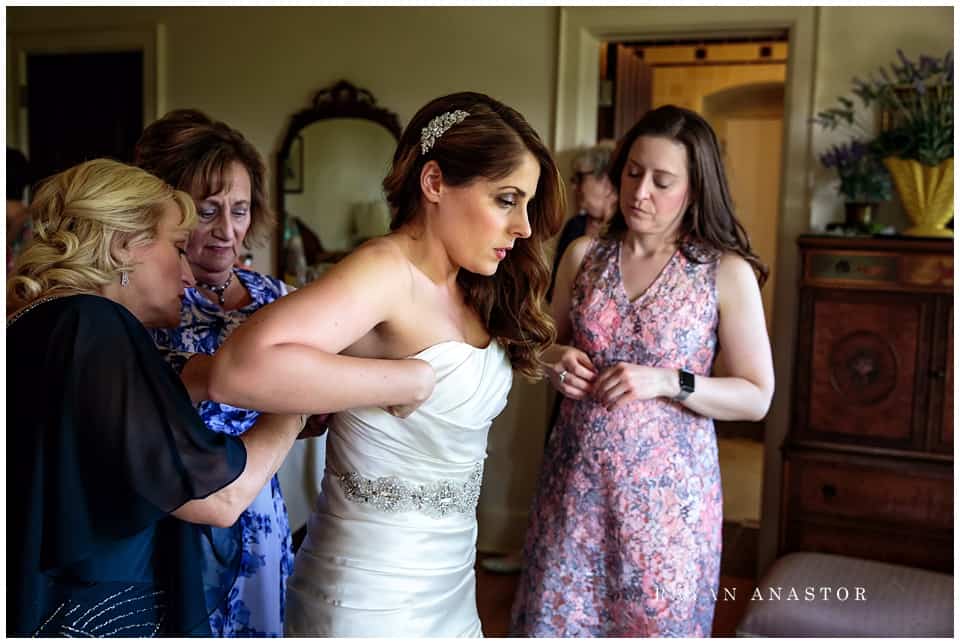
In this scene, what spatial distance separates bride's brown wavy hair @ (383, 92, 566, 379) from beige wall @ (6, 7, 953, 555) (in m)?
2.56

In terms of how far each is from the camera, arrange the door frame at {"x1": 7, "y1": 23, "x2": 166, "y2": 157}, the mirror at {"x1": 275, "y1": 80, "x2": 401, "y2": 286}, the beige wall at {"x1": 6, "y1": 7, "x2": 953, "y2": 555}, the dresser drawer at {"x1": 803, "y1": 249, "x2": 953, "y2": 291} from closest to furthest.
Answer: the dresser drawer at {"x1": 803, "y1": 249, "x2": 953, "y2": 291}, the beige wall at {"x1": 6, "y1": 7, "x2": 953, "y2": 555}, the mirror at {"x1": 275, "y1": 80, "x2": 401, "y2": 286}, the door frame at {"x1": 7, "y1": 23, "x2": 166, "y2": 157}

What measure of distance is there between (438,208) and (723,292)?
84cm

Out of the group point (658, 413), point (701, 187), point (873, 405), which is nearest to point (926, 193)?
point (873, 405)

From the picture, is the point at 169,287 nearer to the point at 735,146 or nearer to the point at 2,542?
the point at 2,542

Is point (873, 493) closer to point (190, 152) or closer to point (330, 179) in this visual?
point (190, 152)

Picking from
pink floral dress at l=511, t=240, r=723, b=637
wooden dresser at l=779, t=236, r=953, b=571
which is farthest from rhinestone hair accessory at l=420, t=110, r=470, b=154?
wooden dresser at l=779, t=236, r=953, b=571

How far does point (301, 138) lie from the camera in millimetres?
4582

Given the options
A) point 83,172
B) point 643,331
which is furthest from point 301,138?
point 83,172

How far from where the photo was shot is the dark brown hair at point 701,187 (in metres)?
1.96

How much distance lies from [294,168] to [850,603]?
10.5 ft

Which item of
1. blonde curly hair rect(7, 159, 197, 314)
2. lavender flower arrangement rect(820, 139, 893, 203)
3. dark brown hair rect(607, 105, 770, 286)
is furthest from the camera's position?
lavender flower arrangement rect(820, 139, 893, 203)

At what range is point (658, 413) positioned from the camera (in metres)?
1.98

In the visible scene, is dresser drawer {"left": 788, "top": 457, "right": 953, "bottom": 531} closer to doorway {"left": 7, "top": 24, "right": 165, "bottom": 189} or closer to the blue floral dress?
the blue floral dress

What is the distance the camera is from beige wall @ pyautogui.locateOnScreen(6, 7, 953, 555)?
12.1 feet
